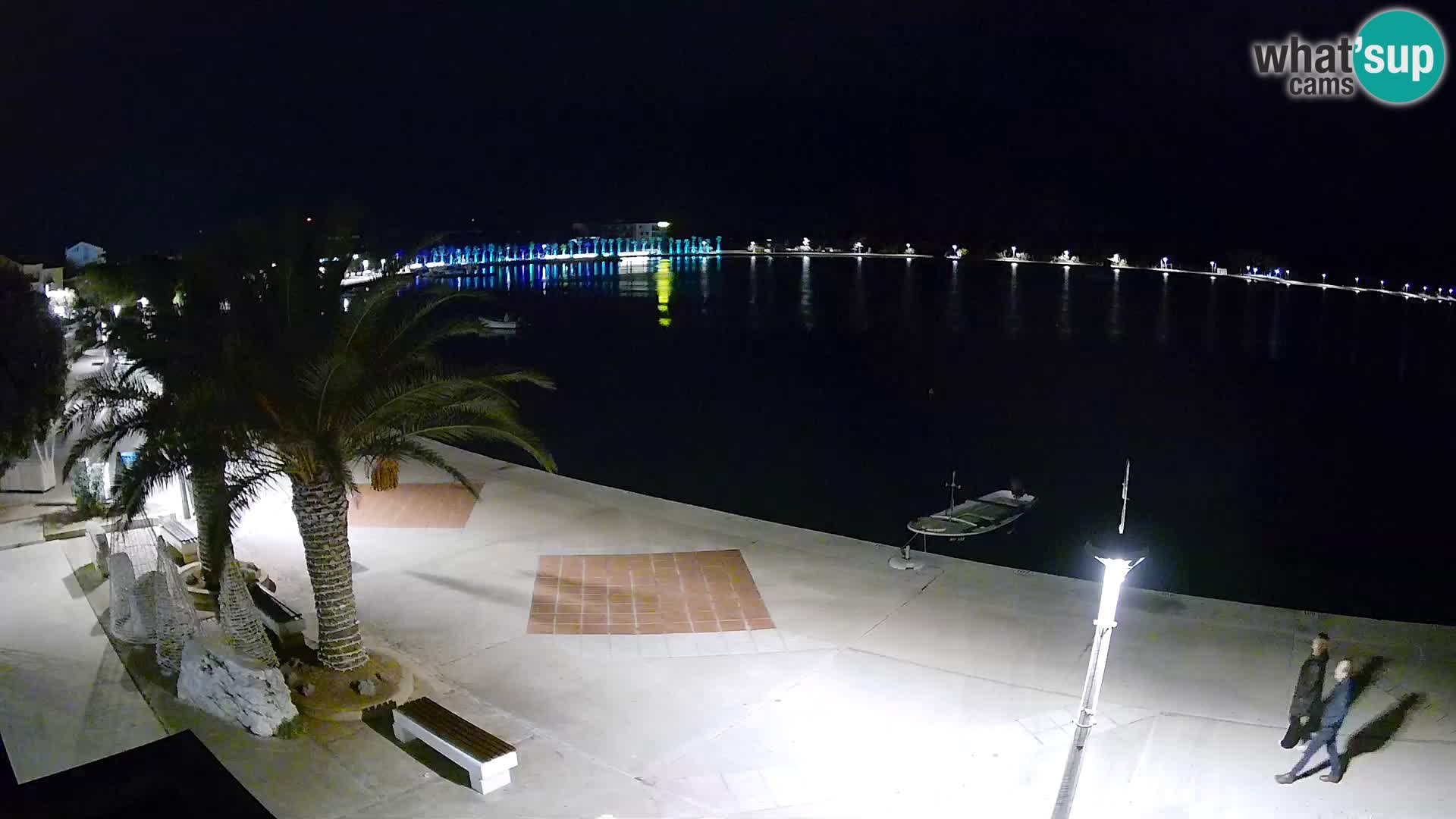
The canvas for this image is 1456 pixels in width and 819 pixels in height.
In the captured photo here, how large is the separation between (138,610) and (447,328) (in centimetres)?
402

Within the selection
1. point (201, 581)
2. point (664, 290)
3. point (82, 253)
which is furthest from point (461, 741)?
point (664, 290)

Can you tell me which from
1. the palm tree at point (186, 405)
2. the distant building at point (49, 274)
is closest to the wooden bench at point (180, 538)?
the palm tree at point (186, 405)

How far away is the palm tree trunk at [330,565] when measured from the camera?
29.2 feet

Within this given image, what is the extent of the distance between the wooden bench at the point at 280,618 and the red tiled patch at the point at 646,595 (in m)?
2.26

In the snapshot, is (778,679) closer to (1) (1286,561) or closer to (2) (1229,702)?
(2) (1229,702)

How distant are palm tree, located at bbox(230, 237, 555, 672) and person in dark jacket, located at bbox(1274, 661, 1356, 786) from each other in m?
6.90

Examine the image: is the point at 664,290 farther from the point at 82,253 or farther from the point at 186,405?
the point at 186,405

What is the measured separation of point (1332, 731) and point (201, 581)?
10.8m

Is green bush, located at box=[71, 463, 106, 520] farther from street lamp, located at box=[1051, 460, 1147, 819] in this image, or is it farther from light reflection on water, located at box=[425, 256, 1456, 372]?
light reflection on water, located at box=[425, 256, 1456, 372]

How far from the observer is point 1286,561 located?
82.1ft

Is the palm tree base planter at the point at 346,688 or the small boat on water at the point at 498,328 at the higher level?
the small boat on water at the point at 498,328

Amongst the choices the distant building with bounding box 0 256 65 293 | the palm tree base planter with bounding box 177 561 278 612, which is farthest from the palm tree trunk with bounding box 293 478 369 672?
the distant building with bounding box 0 256 65 293

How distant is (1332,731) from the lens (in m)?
7.61

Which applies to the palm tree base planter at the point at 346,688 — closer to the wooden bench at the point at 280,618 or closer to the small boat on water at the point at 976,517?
the wooden bench at the point at 280,618
